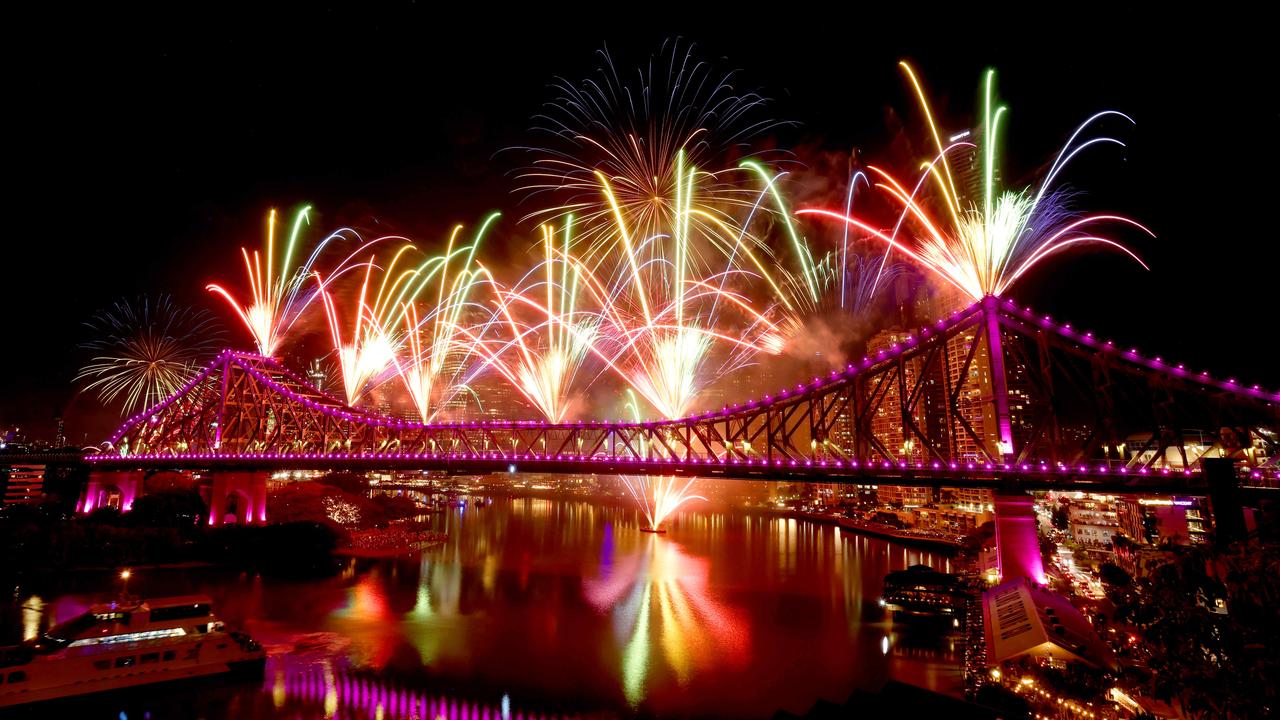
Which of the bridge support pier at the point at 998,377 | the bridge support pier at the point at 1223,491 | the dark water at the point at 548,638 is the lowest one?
the dark water at the point at 548,638

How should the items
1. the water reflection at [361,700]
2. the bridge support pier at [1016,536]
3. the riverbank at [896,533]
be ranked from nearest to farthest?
the water reflection at [361,700], the bridge support pier at [1016,536], the riverbank at [896,533]

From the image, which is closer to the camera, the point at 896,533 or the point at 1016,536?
the point at 1016,536

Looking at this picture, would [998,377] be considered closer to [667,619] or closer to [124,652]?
[667,619]

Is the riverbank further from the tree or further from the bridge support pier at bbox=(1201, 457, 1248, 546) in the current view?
the tree

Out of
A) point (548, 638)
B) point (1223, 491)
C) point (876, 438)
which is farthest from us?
point (876, 438)

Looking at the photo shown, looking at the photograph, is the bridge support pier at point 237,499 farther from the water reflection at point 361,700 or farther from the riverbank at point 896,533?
the riverbank at point 896,533

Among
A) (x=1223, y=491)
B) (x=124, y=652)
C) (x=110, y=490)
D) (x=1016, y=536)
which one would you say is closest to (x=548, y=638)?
(x=124, y=652)

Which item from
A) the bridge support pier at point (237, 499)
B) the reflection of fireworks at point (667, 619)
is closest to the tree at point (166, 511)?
the bridge support pier at point (237, 499)
